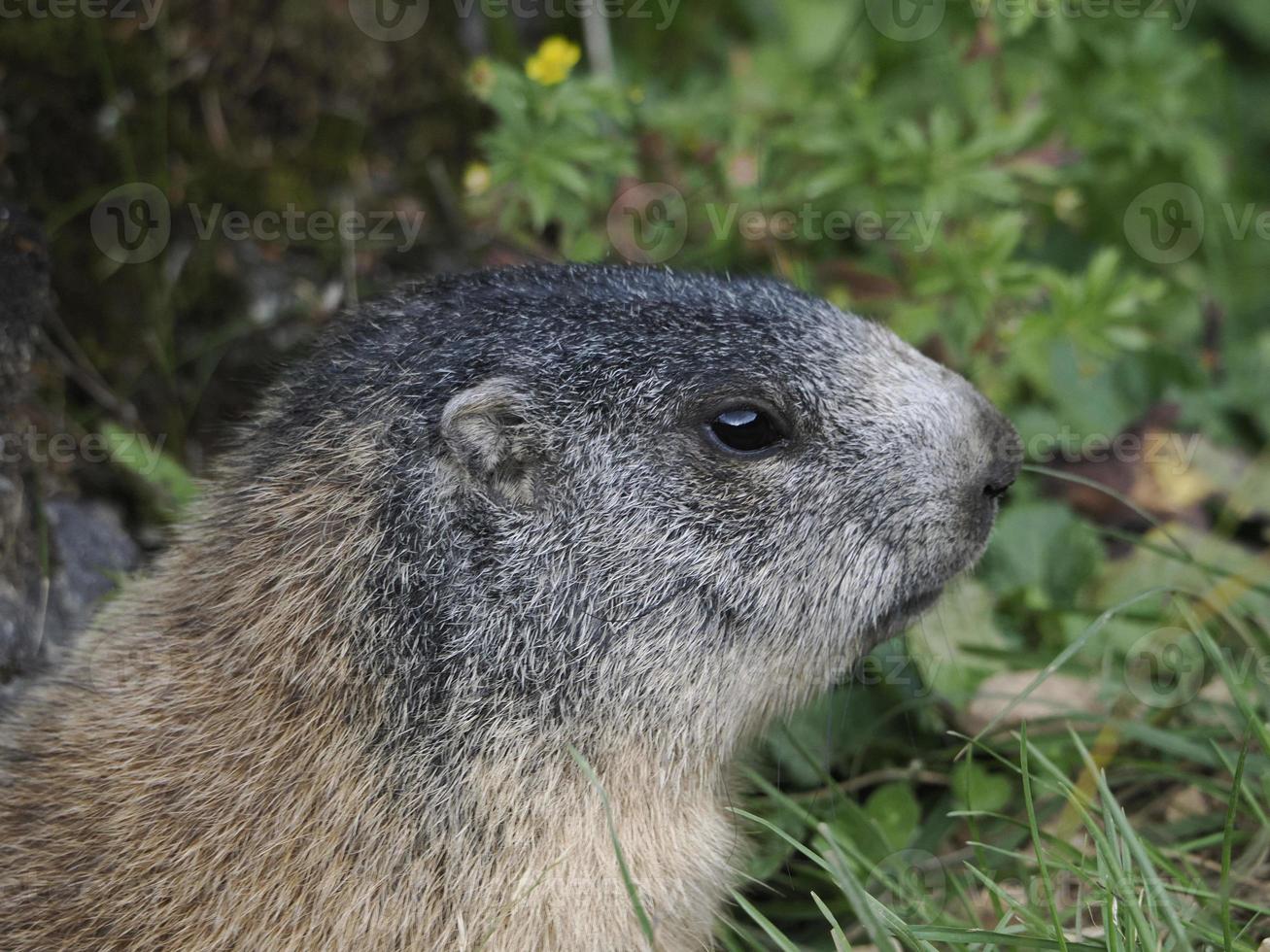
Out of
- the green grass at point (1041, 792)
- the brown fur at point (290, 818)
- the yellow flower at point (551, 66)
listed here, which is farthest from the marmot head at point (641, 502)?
the yellow flower at point (551, 66)

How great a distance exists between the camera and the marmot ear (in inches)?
126

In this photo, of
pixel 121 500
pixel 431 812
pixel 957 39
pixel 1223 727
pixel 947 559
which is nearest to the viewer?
pixel 431 812

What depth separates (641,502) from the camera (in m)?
3.27

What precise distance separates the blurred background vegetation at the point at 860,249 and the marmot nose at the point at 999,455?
78cm

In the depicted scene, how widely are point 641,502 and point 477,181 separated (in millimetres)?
2769

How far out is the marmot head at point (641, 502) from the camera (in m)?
3.21

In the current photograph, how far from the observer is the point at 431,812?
316 centimetres

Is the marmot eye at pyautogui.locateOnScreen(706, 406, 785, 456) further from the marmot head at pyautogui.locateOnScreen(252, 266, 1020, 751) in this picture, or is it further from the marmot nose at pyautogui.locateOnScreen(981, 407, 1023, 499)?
the marmot nose at pyautogui.locateOnScreen(981, 407, 1023, 499)

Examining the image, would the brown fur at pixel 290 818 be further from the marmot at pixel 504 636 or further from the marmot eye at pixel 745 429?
the marmot eye at pixel 745 429

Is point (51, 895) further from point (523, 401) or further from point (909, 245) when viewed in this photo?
point (909, 245)

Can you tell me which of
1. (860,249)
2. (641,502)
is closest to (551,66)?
(860,249)

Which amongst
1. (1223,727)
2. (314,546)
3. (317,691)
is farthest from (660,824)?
(1223,727)

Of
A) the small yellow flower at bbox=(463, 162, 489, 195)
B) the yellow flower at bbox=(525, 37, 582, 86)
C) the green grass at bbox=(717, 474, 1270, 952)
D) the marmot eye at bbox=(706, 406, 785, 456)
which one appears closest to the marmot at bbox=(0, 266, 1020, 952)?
the marmot eye at bbox=(706, 406, 785, 456)

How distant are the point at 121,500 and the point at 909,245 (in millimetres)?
3447
